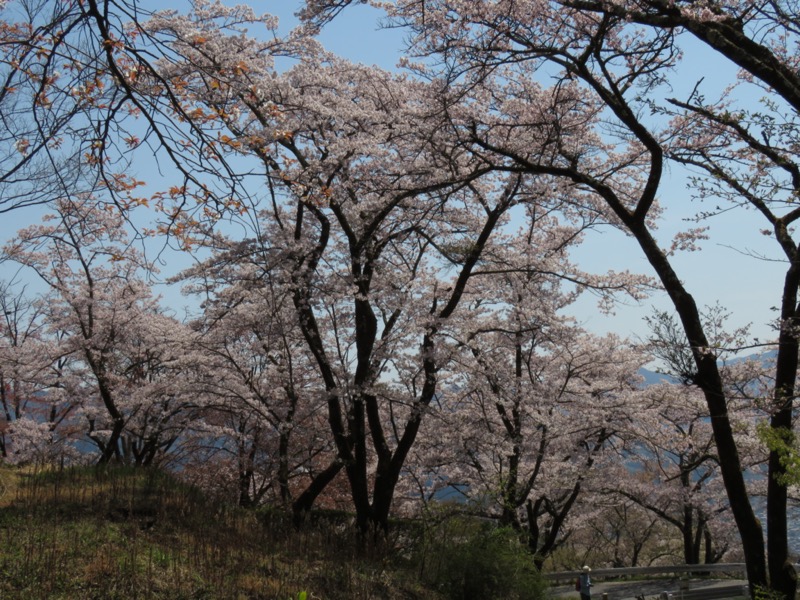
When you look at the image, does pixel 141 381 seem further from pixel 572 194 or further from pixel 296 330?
pixel 572 194

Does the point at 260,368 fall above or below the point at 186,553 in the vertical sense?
above

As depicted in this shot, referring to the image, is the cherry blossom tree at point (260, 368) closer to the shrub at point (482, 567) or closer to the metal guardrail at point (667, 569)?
the shrub at point (482, 567)

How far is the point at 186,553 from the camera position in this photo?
6.44 meters

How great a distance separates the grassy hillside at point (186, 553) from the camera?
5371 mm

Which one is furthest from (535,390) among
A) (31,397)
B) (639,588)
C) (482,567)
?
(31,397)

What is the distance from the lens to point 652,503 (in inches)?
880

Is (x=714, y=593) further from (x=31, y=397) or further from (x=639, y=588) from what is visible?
(x=31, y=397)

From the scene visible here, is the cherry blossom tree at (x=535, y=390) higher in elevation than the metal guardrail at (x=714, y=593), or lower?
higher

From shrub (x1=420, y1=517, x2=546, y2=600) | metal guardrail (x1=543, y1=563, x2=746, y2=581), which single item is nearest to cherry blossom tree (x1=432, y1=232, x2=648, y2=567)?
metal guardrail (x1=543, y1=563, x2=746, y2=581)

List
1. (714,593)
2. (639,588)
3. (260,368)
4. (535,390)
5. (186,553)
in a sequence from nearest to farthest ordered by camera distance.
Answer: (186,553)
(535,390)
(714,593)
(260,368)
(639,588)

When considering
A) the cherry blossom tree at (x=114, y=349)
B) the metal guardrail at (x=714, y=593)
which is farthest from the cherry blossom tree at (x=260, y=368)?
the metal guardrail at (x=714, y=593)

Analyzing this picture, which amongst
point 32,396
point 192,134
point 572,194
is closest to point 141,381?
point 32,396

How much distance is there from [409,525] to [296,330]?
495cm

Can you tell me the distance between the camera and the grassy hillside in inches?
211
